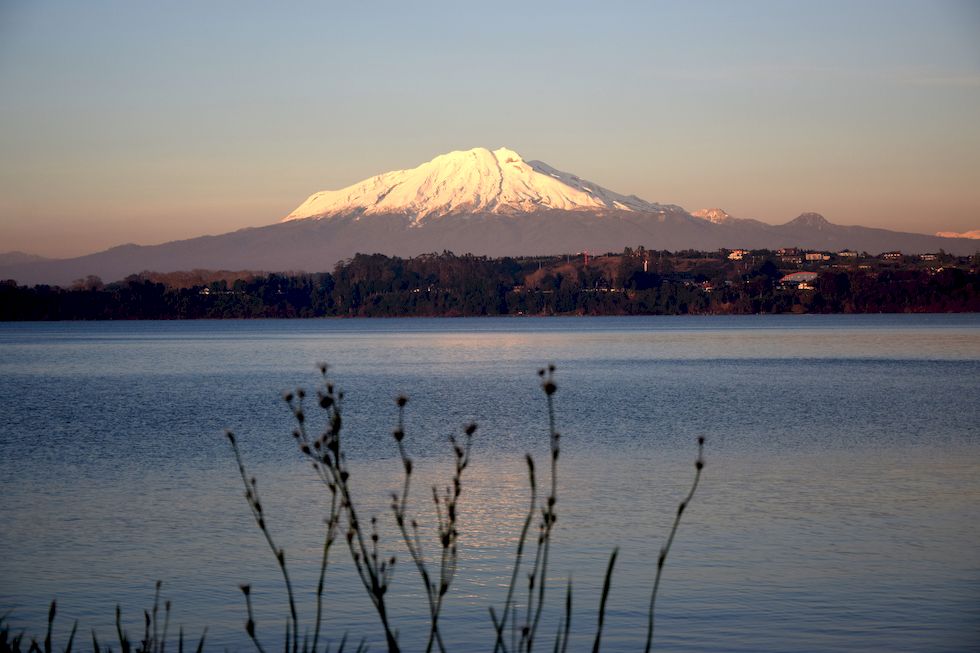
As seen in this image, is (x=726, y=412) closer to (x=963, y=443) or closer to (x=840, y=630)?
(x=963, y=443)

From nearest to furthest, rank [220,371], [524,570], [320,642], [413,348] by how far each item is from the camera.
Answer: [320,642]
[524,570]
[220,371]
[413,348]

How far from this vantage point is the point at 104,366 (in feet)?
265

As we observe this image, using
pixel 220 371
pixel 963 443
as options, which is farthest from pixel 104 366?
pixel 963 443

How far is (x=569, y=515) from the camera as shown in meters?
18.6

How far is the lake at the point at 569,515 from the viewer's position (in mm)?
12891

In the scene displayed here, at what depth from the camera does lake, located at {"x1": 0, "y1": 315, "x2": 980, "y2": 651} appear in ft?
42.3

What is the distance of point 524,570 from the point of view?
48.8ft

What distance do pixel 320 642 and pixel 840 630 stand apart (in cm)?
504

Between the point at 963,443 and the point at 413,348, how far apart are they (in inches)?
3383

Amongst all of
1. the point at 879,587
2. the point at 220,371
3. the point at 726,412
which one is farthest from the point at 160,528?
the point at 220,371

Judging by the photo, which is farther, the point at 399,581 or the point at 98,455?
the point at 98,455

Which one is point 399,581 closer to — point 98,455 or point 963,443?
point 98,455

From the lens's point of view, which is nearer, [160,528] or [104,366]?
[160,528]

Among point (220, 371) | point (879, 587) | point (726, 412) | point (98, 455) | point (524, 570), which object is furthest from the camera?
point (220, 371)
